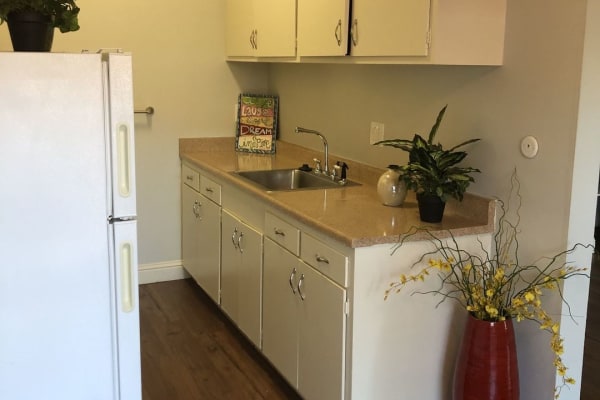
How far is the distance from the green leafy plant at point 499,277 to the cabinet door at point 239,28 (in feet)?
6.56

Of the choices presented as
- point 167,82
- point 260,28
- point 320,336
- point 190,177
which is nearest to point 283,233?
point 320,336

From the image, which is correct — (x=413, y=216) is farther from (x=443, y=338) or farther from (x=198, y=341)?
(x=198, y=341)

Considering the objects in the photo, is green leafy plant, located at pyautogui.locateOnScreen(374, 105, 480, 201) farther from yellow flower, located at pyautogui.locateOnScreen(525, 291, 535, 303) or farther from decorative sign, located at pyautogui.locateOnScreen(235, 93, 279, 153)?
decorative sign, located at pyautogui.locateOnScreen(235, 93, 279, 153)

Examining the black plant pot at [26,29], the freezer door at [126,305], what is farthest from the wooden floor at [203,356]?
the black plant pot at [26,29]

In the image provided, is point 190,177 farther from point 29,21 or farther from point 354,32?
point 29,21

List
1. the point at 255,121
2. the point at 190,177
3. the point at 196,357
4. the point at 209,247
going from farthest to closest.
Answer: the point at 255,121 → the point at 190,177 → the point at 209,247 → the point at 196,357

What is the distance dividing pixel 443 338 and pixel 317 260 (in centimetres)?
56

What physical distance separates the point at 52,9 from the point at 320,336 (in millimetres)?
1485

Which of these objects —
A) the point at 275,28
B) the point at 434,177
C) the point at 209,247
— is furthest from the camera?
the point at 209,247

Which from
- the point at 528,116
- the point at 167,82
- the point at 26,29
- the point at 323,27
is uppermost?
the point at 323,27

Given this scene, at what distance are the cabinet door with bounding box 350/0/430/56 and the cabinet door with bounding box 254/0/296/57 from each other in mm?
648

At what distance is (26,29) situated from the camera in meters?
1.91

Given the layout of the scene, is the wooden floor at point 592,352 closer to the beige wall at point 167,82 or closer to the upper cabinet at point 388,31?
the upper cabinet at point 388,31

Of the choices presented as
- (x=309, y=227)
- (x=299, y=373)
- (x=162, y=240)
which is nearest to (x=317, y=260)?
(x=309, y=227)
